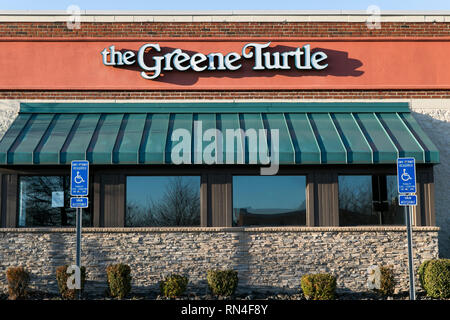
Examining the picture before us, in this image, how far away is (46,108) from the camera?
46.2 feet

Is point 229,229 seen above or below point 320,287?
above

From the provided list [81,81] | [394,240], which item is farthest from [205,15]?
[394,240]


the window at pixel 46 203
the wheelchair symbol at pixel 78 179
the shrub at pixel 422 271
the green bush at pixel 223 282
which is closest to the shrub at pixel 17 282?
the window at pixel 46 203

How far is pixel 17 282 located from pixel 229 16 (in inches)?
371

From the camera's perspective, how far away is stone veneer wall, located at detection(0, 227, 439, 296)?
1263 cm

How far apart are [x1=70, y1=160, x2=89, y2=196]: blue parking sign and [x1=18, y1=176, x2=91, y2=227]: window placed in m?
3.18

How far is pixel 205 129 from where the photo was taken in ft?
43.6

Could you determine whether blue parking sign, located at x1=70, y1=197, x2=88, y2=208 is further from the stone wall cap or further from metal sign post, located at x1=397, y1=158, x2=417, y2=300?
metal sign post, located at x1=397, y1=158, x2=417, y2=300

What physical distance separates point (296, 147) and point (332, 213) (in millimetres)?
2030


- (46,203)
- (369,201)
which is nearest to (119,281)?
(46,203)

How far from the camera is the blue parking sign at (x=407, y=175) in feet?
33.3

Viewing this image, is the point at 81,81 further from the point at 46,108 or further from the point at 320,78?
the point at 320,78

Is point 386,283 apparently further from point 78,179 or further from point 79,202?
point 78,179
